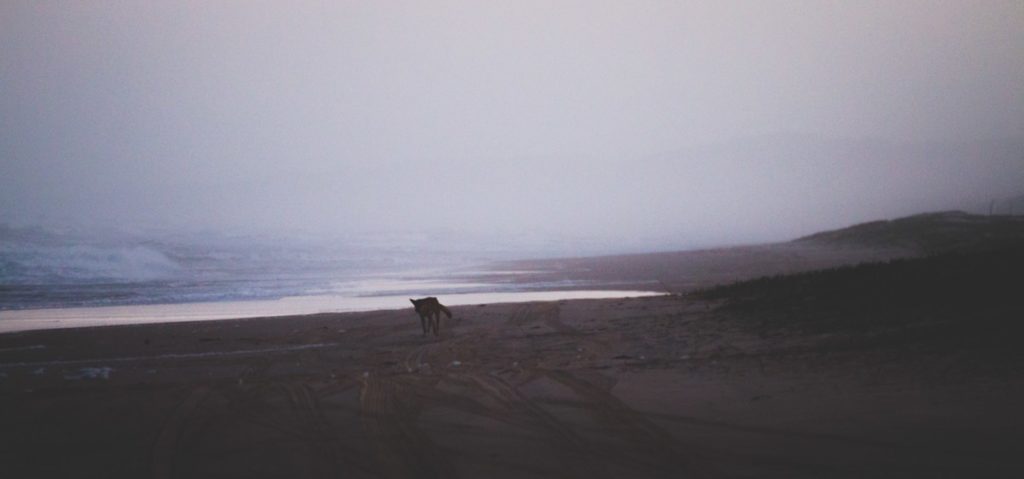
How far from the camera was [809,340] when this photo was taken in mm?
8570

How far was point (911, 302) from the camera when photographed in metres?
9.09

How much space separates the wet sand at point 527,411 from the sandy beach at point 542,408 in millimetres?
23

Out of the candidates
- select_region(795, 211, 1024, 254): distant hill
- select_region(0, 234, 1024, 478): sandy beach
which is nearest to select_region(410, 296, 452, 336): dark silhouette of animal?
select_region(0, 234, 1024, 478): sandy beach

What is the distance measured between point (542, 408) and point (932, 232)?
123 feet

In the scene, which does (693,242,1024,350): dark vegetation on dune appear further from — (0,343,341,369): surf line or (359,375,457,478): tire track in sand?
(0,343,341,369): surf line

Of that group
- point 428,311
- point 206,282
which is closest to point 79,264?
point 206,282

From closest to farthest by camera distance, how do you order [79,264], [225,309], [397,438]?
[397,438] → [225,309] → [79,264]

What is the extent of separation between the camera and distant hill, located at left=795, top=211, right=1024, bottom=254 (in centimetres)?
3088

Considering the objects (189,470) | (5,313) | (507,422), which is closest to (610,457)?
(507,422)

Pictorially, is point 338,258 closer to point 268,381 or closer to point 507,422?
point 268,381

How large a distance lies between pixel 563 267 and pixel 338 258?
1776 cm

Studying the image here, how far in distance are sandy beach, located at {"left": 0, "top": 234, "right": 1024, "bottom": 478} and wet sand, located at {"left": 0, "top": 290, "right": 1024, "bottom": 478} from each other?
23 millimetres

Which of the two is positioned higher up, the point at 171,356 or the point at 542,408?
the point at 171,356

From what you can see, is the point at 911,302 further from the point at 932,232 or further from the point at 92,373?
the point at 932,232
